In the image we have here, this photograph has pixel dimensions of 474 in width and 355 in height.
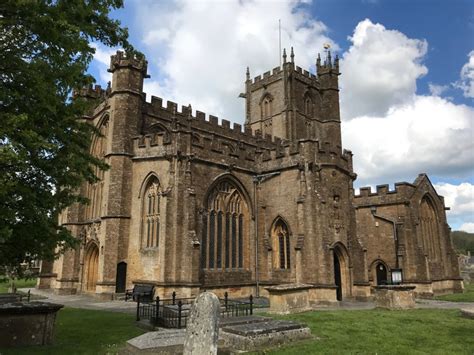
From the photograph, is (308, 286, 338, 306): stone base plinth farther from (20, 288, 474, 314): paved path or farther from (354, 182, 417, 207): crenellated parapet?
(354, 182, 417, 207): crenellated parapet

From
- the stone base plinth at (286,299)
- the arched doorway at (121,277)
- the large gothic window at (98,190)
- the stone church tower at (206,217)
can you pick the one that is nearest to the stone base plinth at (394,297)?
the stone church tower at (206,217)

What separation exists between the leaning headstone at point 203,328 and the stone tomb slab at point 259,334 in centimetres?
371

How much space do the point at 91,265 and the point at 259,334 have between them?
17633mm

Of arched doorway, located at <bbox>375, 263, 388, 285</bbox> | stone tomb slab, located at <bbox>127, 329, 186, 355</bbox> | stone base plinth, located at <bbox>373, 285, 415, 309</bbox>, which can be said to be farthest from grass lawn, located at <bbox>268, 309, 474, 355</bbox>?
arched doorway, located at <bbox>375, 263, 388, 285</bbox>

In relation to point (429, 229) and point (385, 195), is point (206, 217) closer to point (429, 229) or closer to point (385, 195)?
point (385, 195)

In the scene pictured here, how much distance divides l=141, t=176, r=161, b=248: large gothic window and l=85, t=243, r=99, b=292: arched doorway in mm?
4366

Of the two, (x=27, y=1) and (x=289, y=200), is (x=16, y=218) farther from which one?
(x=289, y=200)

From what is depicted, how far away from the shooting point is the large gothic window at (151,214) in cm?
2095

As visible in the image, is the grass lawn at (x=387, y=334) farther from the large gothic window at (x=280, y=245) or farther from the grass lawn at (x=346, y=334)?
the large gothic window at (x=280, y=245)

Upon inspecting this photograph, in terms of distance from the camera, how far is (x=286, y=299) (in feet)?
52.8

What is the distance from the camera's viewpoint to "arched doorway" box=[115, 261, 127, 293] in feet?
68.7

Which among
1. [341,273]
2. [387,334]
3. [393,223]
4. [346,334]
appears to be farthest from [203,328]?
[393,223]

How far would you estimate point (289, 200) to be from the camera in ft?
74.7

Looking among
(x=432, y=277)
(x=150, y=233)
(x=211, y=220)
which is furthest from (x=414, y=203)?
(x=150, y=233)
